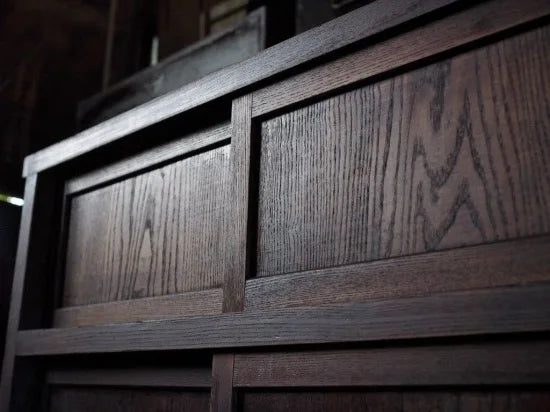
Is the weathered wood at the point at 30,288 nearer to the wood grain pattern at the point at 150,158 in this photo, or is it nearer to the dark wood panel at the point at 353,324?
the wood grain pattern at the point at 150,158

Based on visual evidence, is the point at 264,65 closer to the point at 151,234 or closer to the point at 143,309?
the point at 151,234

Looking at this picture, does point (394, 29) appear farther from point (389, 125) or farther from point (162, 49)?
point (162, 49)

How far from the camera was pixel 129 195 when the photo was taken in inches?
67.9

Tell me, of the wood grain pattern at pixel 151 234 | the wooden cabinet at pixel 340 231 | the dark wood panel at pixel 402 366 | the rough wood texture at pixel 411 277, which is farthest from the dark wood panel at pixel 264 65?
the dark wood panel at pixel 402 366

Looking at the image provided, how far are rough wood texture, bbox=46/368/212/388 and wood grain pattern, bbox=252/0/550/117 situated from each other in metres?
0.59

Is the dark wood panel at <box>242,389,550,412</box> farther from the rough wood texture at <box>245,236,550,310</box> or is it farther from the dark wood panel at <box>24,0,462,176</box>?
the dark wood panel at <box>24,0,462,176</box>

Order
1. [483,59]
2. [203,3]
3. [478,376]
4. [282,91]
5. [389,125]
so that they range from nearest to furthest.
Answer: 1. [478,376]
2. [483,59]
3. [389,125]
4. [282,91]
5. [203,3]

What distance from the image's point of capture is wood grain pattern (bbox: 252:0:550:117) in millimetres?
994

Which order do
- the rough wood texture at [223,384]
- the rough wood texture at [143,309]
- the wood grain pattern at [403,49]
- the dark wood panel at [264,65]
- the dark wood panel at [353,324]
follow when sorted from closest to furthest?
the dark wood panel at [353,324] → the wood grain pattern at [403,49] → the dark wood panel at [264,65] → the rough wood texture at [223,384] → the rough wood texture at [143,309]

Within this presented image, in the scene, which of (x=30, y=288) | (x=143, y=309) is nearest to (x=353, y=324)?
(x=143, y=309)

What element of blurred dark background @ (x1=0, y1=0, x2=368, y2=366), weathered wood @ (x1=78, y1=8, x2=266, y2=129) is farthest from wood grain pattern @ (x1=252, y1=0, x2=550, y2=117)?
blurred dark background @ (x1=0, y1=0, x2=368, y2=366)

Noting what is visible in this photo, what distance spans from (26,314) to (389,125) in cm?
126

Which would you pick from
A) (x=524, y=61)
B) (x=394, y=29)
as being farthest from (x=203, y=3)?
(x=524, y=61)

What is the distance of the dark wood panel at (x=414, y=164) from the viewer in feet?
3.16
